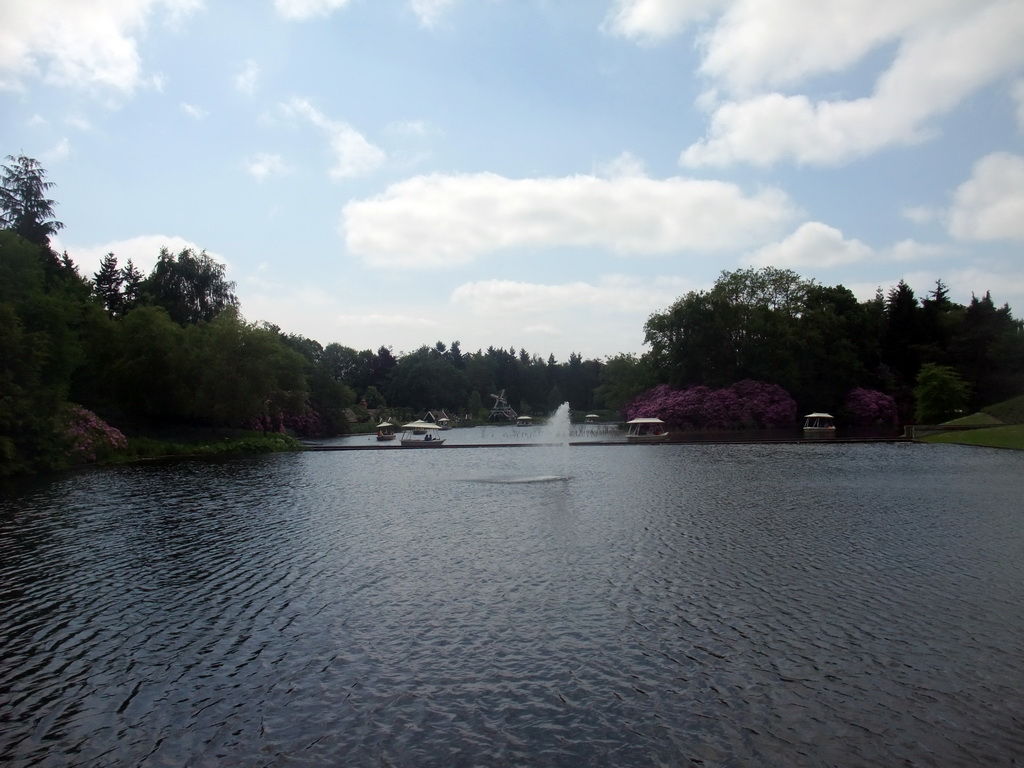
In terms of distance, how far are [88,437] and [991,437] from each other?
204 feet

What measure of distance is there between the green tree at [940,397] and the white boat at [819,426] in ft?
27.5

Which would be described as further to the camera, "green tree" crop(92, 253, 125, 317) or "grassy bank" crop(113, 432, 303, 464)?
"green tree" crop(92, 253, 125, 317)

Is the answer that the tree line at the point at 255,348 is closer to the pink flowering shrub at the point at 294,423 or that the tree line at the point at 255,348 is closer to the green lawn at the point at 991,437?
the pink flowering shrub at the point at 294,423

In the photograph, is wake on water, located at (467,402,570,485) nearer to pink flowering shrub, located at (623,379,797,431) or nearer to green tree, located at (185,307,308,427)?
pink flowering shrub, located at (623,379,797,431)

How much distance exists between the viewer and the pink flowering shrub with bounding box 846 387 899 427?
78562mm

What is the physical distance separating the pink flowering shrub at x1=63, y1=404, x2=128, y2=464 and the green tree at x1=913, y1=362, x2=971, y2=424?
7057 cm

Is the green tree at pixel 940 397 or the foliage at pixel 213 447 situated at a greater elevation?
the green tree at pixel 940 397

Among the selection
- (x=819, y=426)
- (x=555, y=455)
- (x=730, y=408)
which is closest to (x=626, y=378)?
(x=730, y=408)

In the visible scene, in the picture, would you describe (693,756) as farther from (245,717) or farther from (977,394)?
(977,394)

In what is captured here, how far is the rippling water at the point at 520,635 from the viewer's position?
7.86 m

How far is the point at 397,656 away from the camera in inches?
409

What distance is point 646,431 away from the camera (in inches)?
2712

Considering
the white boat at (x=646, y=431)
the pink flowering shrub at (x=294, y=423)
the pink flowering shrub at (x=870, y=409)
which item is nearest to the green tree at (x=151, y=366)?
the pink flowering shrub at (x=294, y=423)

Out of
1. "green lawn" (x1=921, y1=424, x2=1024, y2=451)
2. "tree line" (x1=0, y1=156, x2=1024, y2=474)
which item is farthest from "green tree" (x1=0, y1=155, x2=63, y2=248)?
"green lawn" (x1=921, y1=424, x2=1024, y2=451)
